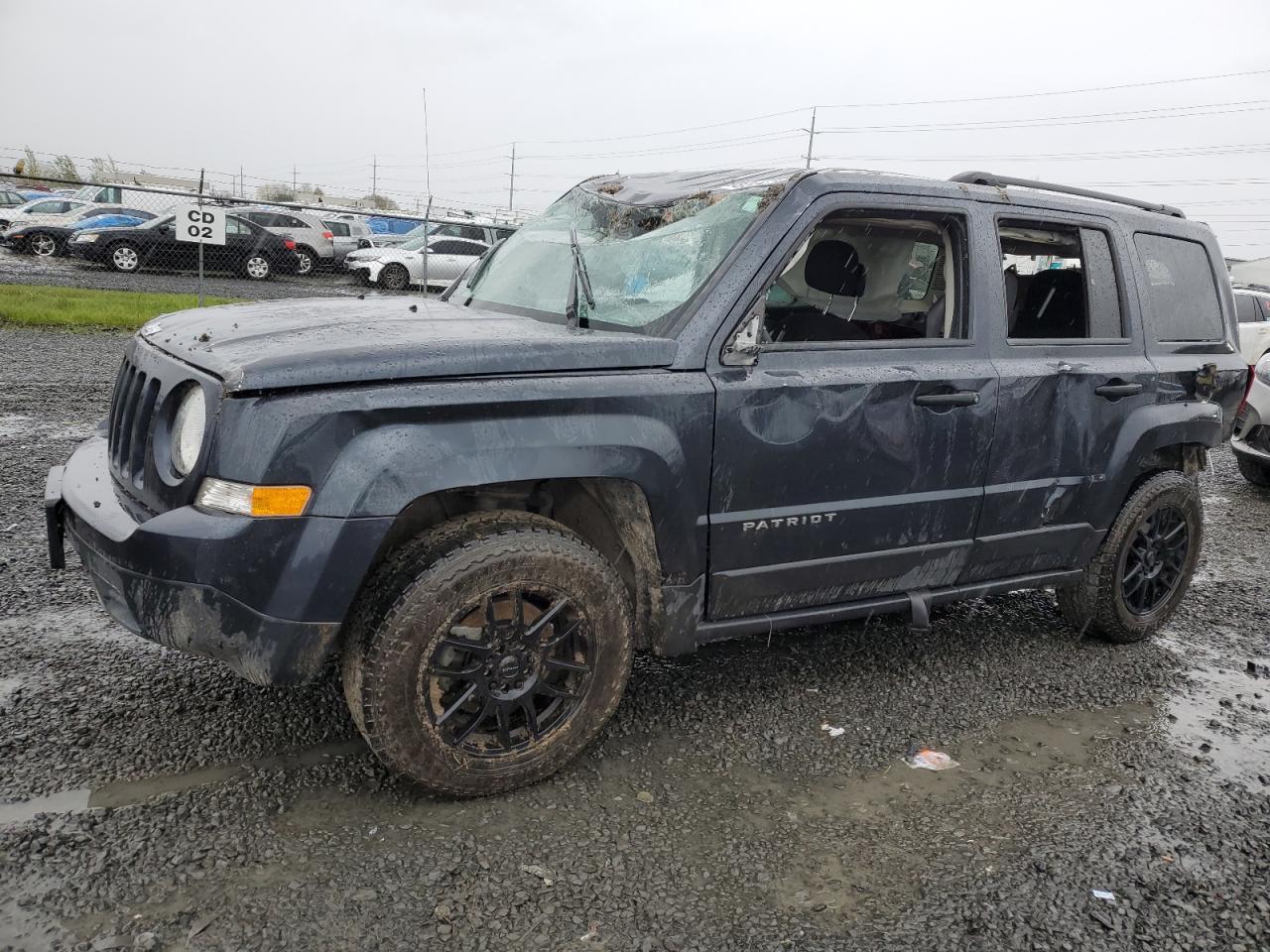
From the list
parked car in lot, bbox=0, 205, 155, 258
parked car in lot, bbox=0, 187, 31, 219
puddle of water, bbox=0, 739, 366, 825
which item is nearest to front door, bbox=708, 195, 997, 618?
puddle of water, bbox=0, 739, 366, 825

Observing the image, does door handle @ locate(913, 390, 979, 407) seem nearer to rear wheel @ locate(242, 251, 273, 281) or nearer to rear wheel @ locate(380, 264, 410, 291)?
rear wheel @ locate(380, 264, 410, 291)

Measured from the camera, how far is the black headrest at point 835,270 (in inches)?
146

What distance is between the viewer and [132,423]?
2.99 metres

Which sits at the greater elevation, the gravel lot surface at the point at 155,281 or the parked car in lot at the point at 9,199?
the parked car in lot at the point at 9,199

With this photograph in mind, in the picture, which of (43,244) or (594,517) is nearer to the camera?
(594,517)

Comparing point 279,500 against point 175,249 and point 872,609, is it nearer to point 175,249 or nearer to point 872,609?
point 872,609

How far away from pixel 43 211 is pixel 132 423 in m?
25.1

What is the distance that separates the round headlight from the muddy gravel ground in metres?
0.98

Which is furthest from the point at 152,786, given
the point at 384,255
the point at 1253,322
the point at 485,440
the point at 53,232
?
the point at 53,232

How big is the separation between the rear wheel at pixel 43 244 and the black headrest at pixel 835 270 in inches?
853

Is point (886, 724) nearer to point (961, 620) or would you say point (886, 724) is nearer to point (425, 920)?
point (961, 620)

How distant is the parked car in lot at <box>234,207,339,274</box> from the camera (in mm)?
21234

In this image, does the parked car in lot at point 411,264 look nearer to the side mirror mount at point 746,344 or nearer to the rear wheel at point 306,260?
the rear wheel at point 306,260

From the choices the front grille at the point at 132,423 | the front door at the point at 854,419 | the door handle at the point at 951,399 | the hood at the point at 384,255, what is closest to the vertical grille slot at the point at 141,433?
the front grille at the point at 132,423
